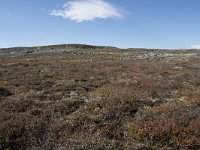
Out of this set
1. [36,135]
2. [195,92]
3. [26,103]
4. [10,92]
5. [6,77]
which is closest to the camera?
[36,135]

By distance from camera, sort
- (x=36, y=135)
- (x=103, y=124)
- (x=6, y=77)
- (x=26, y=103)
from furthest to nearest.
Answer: (x=6, y=77) < (x=26, y=103) < (x=103, y=124) < (x=36, y=135)

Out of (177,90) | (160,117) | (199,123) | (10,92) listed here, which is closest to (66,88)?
(10,92)

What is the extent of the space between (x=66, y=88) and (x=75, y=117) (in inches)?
274

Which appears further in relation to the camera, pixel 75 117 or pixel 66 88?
pixel 66 88

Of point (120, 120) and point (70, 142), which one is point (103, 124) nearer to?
point (120, 120)

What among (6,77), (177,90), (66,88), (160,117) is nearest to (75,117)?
(160,117)

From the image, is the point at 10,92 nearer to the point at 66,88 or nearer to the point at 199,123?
the point at 66,88

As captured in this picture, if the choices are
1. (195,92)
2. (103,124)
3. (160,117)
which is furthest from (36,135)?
(195,92)

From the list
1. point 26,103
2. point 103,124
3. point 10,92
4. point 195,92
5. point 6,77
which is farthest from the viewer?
point 6,77

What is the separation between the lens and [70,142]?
11.9 metres

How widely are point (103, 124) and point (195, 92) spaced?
287 inches

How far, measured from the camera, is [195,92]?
18.6 meters

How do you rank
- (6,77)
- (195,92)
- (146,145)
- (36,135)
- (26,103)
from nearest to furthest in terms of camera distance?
(146,145), (36,135), (26,103), (195,92), (6,77)

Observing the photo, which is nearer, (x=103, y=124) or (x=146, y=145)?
(x=146, y=145)
